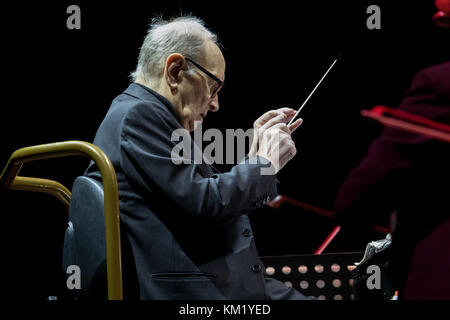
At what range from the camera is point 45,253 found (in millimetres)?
2650

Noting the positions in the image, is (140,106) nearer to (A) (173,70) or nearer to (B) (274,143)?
(A) (173,70)

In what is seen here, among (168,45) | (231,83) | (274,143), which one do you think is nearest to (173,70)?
(168,45)

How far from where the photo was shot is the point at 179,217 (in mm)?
1372

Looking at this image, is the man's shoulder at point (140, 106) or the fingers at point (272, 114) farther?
the fingers at point (272, 114)

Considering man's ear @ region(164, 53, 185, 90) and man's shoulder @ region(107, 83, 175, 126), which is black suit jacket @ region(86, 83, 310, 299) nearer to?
man's shoulder @ region(107, 83, 175, 126)

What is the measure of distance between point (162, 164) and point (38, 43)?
149cm

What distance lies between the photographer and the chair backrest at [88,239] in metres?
1.39

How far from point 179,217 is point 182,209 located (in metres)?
0.04

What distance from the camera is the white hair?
1658 millimetres

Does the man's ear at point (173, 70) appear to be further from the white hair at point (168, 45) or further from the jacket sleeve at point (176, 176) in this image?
the jacket sleeve at point (176, 176)

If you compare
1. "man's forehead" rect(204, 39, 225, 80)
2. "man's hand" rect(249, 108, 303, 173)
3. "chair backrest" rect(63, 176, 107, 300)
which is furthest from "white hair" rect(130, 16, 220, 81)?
"chair backrest" rect(63, 176, 107, 300)

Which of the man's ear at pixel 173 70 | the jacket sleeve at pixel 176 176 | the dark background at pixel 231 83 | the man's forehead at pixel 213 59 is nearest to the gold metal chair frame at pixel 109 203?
the jacket sleeve at pixel 176 176

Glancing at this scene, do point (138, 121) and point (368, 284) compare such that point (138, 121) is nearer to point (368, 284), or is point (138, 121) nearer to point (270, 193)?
point (270, 193)
